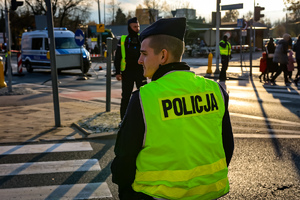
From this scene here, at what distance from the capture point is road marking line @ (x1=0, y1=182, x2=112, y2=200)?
4.17 metres

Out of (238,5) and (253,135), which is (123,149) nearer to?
(253,135)

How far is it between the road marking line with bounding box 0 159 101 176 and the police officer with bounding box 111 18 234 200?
3256 mm

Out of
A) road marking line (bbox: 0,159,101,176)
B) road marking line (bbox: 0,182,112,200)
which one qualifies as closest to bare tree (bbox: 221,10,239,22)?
road marking line (bbox: 0,159,101,176)

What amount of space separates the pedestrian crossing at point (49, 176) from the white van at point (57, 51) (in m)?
15.1

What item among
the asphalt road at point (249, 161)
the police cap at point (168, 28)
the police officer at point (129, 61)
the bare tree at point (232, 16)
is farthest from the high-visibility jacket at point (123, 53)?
the bare tree at point (232, 16)

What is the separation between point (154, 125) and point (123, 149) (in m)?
0.19

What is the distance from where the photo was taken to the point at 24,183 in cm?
459

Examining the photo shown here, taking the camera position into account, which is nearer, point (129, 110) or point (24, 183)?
point (129, 110)

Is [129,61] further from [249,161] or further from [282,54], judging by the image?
[282,54]

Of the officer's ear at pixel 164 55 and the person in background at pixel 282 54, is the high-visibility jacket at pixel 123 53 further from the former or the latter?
the person in background at pixel 282 54

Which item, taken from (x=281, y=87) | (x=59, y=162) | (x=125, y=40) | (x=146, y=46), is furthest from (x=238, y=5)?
(x=146, y=46)

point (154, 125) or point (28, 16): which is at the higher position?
point (28, 16)

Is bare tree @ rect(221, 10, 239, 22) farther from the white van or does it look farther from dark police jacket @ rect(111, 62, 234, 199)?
dark police jacket @ rect(111, 62, 234, 199)

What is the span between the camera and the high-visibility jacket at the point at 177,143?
182 centimetres
